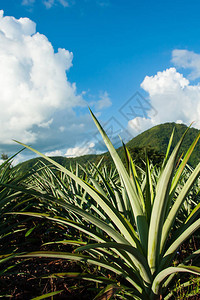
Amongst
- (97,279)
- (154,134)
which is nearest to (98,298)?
(97,279)

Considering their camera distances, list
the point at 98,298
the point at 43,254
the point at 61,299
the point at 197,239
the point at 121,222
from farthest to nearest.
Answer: the point at 197,239 < the point at 61,299 < the point at 121,222 < the point at 43,254 < the point at 98,298

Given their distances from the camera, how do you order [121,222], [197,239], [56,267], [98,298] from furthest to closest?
1. [197,239]
2. [56,267]
3. [121,222]
4. [98,298]

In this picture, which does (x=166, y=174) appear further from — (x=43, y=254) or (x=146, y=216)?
(x=43, y=254)

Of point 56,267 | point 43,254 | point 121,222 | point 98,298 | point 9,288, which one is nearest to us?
point 98,298

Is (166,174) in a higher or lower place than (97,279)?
higher

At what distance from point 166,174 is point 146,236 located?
386mm

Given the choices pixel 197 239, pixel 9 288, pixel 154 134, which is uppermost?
pixel 154 134

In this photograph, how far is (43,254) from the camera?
88cm

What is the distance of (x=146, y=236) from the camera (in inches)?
39.0

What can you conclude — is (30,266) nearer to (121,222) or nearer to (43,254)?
(43,254)

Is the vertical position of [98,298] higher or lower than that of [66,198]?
lower

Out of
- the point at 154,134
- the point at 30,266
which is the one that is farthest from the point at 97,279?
the point at 154,134

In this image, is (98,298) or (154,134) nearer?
(98,298)

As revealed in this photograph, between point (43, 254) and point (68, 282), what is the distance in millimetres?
577
